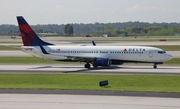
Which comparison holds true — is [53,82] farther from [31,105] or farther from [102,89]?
[31,105]

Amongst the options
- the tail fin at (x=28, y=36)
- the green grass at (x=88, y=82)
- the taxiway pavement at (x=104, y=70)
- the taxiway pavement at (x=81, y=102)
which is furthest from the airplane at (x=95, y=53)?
the taxiway pavement at (x=81, y=102)

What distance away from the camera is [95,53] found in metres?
62.8

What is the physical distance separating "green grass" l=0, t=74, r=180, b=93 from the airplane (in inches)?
470

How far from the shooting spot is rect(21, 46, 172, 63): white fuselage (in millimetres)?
60625

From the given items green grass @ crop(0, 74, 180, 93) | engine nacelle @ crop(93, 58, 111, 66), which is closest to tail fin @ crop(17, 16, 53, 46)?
engine nacelle @ crop(93, 58, 111, 66)

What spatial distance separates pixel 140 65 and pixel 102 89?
96.1 feet

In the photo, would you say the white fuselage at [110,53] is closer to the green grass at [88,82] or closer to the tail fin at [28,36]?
the tail fin at [28,36]

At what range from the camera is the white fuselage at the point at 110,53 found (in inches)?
2387

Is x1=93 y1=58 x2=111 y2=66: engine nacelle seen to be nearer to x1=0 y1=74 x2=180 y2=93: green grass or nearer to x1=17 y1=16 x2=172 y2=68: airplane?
x1=17 y1=16 x2=172 y2=68: airplane

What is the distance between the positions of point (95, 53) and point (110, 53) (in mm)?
2222

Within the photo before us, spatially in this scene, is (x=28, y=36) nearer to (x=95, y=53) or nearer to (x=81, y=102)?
(x=95, y=53)

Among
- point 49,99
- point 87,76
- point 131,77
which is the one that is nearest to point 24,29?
point 87,76

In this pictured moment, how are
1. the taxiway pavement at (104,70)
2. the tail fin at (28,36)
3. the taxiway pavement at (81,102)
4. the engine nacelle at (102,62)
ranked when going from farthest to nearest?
the tail fin at (28,36) → the engine nacelle at (102,62) → the taxiway pavement at (104,70) → the taxiway pavement at (81,102)

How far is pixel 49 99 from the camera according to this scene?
31.6 meters
